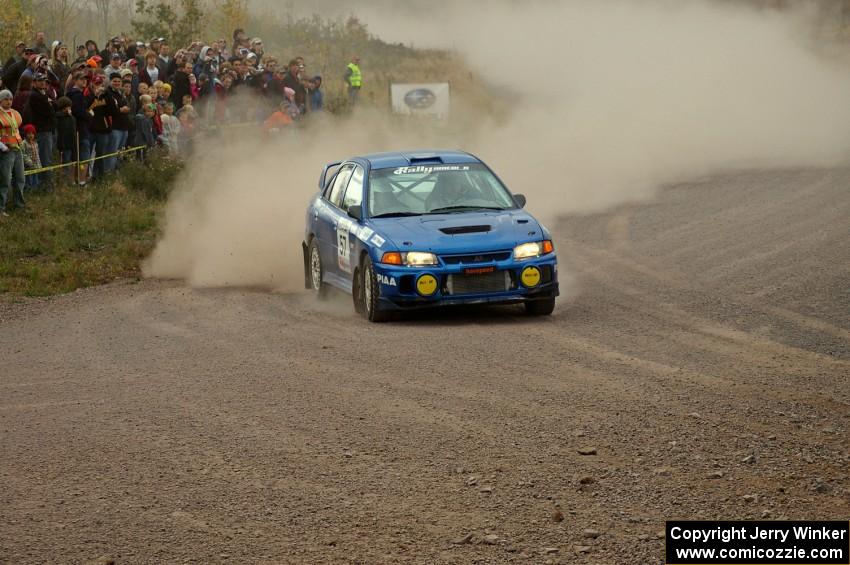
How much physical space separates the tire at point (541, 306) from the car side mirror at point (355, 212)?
6.13 ft

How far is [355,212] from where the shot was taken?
1330 centimetres

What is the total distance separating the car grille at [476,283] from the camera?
12227 millimetres

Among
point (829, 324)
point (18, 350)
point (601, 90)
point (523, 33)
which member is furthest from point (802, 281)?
point (523, 33)

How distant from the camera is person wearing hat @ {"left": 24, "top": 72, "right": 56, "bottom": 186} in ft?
64.2

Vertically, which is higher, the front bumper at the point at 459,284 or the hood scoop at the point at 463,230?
the hood scoop at the point at 463,230

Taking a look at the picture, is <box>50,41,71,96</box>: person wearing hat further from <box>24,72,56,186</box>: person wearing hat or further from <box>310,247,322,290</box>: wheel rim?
<box>310,247,322,290</box>: wheel rim

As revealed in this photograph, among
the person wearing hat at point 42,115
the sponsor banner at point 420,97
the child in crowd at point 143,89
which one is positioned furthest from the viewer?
the sponsor banner at point 420,97

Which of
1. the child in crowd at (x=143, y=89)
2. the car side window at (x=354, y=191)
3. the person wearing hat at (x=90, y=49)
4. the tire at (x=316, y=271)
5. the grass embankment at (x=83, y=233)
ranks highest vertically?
the person wearing hat at (x=90, y=49)

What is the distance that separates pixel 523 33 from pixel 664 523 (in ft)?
169

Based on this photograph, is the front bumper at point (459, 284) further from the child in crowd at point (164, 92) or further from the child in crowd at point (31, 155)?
the child in crowd at point (164, 92)

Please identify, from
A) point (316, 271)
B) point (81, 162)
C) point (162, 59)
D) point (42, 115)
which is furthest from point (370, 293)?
point (162, 59)

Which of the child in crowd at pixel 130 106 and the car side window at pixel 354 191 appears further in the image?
the child in crowd at pixel 130 106

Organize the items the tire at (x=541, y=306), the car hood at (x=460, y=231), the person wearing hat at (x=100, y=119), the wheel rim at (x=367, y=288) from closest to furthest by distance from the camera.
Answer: the car hood at (x=460, y=231)
the tire at (x=541, y=306)
the wheel rim at (x=367, y=288)
the person wearing hat at (x=100, y=119)

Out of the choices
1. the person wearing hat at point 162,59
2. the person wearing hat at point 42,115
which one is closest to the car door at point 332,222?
the person wearing hat at point 42,115
